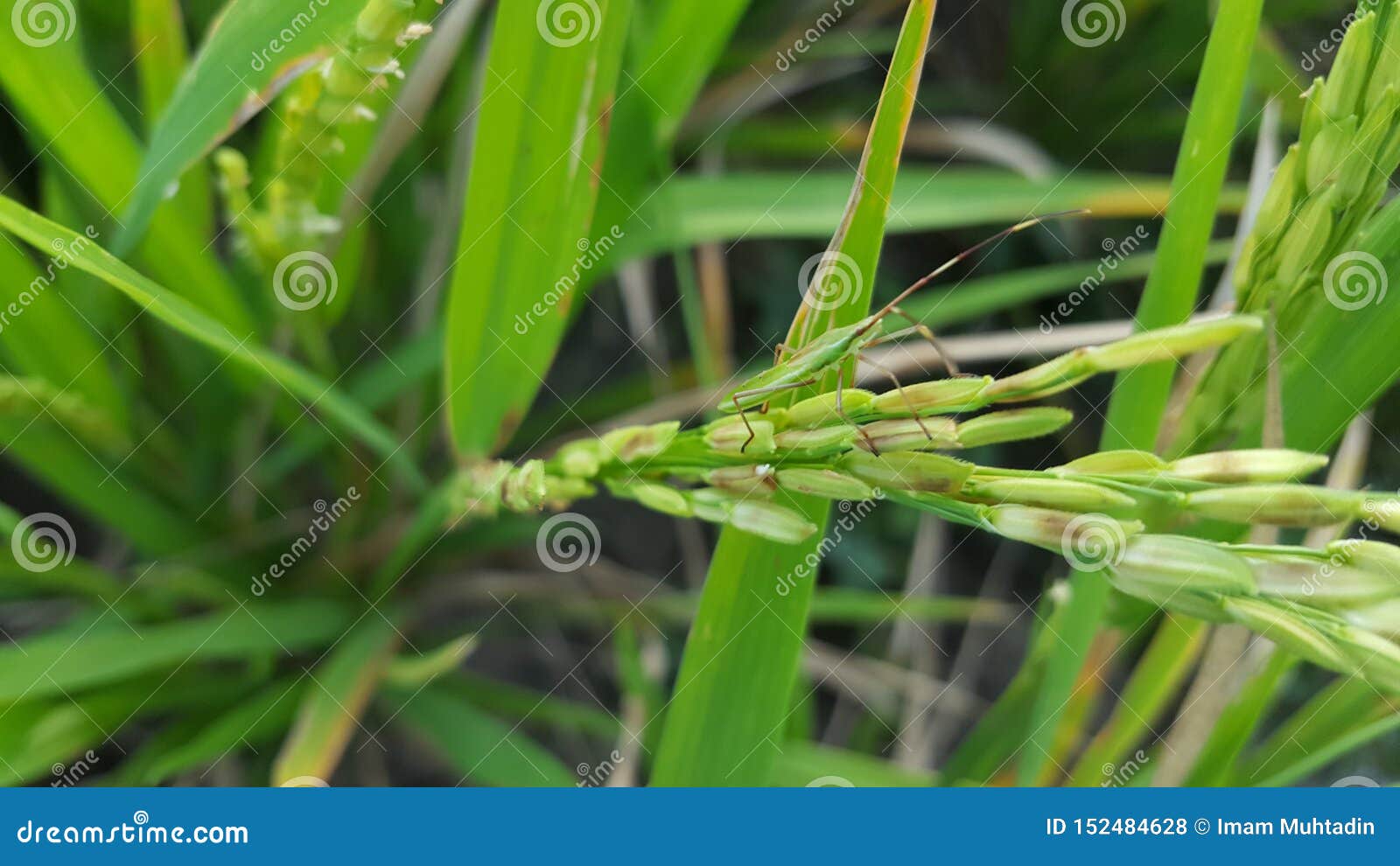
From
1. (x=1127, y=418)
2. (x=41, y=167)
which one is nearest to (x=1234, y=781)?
(x=1127, y=418)

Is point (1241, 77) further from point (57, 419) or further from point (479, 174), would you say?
point (57, 419)
